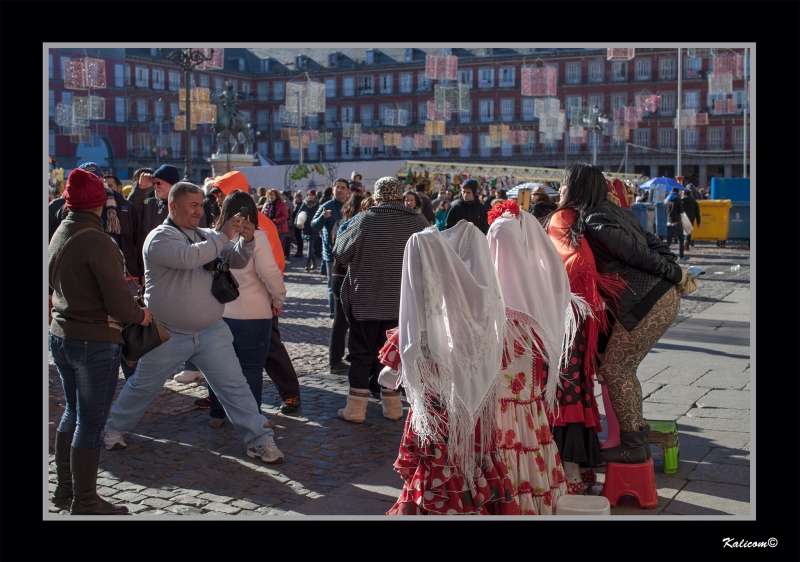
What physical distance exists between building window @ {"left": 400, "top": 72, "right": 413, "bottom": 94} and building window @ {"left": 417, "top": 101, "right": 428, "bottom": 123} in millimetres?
1653

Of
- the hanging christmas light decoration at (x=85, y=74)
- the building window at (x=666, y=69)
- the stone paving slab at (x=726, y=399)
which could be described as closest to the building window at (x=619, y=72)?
the building window at (x=666, y=69)

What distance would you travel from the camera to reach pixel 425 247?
3512mm

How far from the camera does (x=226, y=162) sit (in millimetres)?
28656

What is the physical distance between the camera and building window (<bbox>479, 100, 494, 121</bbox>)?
66625 mm

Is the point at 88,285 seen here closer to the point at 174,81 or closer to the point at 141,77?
the point at 174,81

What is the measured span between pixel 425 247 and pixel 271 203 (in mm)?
12572

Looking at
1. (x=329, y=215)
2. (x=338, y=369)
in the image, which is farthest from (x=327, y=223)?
(x=338, y=369)

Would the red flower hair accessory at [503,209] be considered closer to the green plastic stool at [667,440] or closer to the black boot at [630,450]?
the black boot at [630,450]

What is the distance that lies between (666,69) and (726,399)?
59.8m

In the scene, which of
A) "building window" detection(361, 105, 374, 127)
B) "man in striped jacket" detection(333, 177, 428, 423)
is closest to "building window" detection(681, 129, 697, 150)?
"building window" detection(361, 105, 374, 127)

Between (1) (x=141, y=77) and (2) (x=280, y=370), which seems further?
(1) (x=141, y=77)

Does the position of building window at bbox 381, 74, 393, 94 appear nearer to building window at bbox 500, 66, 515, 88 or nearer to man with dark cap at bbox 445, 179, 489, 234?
building window at bbox 500, 66, 515, 88

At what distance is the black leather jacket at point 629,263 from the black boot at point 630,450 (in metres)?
0.53
